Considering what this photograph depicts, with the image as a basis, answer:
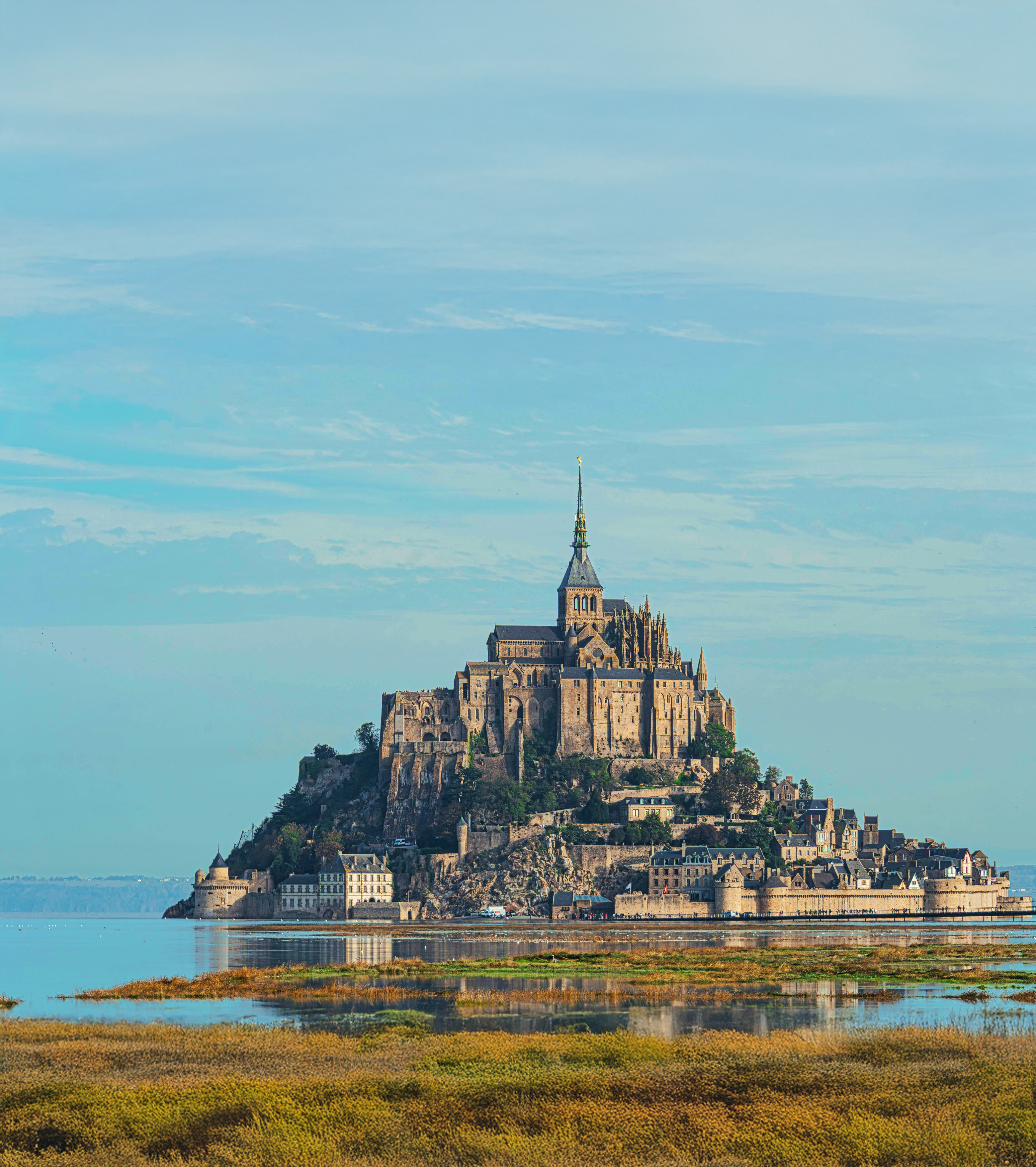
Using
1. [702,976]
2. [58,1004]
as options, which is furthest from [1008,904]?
[58,1004]

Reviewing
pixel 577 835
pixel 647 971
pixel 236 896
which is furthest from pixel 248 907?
pixel 647 971

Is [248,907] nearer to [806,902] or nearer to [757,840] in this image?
[757,840]

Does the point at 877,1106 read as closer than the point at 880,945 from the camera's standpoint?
Yes

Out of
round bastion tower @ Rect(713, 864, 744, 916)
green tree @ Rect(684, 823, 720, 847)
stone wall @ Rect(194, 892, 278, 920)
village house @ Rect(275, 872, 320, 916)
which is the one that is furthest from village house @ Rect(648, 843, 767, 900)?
stone wall @ Rect(194, 892, 278, 920)

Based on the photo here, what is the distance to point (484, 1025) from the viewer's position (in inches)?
1767

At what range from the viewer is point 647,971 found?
68.2 meters

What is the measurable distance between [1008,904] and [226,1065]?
16184 cm

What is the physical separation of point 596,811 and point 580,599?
32165 mm

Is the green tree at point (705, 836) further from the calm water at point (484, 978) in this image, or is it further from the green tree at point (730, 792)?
the calm water at point (484, 978)

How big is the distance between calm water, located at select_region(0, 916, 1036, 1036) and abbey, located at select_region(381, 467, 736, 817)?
94.2 feet

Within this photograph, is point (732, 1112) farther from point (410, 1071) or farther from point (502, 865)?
point (502, 865)

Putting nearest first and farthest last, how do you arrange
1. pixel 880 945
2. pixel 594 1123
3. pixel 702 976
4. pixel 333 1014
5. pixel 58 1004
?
1. pixel 594 1123
2. pixel 333 1014
3. pixel 58 1004
4. pixel 702 976
5. pixel 880 945

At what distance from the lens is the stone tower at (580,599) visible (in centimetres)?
18350

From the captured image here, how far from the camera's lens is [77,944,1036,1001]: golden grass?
59531 mm
